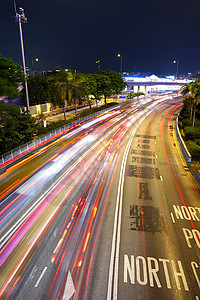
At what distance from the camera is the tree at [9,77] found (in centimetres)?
1962

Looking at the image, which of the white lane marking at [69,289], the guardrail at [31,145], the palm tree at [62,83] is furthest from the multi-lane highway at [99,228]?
the palm tree at [62,83]

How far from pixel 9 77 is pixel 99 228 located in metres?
18.4

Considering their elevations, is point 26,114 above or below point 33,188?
above

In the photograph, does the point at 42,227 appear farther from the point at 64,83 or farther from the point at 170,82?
the point at 170,82

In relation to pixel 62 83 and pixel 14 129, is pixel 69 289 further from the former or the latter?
pixel 62 83

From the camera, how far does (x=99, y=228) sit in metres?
12.6

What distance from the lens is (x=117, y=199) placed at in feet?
51.9

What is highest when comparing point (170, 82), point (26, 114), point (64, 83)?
point (170, 82)

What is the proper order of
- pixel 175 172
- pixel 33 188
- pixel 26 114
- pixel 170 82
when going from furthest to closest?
1. pixel 170 82
2. pixel 26 114
3. pixel 175 172
4. pixel 33 188

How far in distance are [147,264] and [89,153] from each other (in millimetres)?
17239

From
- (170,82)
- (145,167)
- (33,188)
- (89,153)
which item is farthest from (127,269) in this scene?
(170,82)

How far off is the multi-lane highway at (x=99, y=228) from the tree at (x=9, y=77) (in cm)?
771

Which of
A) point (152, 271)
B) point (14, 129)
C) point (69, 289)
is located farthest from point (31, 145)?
point (152, 271)

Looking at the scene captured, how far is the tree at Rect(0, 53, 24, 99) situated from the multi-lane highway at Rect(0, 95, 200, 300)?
25.3 ft
